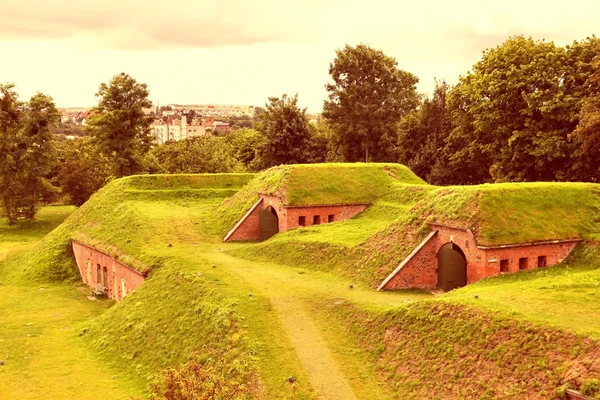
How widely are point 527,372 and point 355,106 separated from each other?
125 feet

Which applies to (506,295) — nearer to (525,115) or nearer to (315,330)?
(315,330)

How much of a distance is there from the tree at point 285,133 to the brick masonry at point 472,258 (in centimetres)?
3287

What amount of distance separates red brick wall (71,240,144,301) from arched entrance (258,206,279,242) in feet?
24.3

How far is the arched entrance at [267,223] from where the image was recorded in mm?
32188

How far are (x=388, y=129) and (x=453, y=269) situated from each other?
30.1 meters

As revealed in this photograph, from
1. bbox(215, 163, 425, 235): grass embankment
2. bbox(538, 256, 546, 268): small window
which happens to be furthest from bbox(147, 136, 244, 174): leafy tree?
bbox(538, 256, 546, 268): small window

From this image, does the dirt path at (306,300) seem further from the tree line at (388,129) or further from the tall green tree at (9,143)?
the tall green tree at (9,143)

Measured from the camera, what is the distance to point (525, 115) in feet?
112

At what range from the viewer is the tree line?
32969mm

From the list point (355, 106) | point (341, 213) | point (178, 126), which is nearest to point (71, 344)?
point (341, 213)

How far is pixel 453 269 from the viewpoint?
21.3 metres

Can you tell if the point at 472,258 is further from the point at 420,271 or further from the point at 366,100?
the point at 366,100

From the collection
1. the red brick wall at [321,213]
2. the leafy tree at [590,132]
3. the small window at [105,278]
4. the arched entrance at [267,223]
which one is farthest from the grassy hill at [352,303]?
the leafy tree at [590,132]

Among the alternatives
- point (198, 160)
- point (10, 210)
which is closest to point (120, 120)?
point (198, 160)
